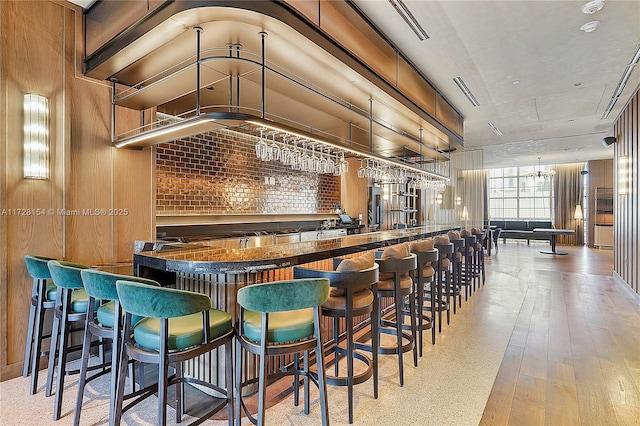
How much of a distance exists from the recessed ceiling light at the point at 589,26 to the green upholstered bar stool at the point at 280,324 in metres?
3.93

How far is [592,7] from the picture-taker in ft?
10.2

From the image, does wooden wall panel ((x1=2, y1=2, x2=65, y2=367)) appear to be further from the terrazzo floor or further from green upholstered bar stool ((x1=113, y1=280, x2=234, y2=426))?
green upholstered bar stool ((x1=113, y1=280, x2=234, y2=426))

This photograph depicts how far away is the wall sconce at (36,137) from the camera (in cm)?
294

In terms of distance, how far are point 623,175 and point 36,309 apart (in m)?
8.93

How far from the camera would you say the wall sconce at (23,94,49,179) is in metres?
2.94

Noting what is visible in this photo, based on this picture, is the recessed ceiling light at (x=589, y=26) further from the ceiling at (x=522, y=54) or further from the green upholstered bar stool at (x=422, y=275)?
the green upholstered bar stool at (x=422, y=275)

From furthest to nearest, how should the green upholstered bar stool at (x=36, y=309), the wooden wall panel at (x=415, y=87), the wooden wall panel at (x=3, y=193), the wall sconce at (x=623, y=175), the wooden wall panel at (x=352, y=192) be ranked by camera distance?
the wooden wall panel at (x=352, y=192) → the wall sconce at (x=623, y=175) → the wooden wall panel at (x=415, y=87) → the wooden wall panel at (x=3, y=193) → the green upholstered bar stool at (x=36, y=309)

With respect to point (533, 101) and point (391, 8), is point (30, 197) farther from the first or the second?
point (533, 101)

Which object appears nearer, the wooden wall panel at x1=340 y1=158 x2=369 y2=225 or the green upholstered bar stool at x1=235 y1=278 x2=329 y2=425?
the green upholstered bar stool at x1=235 y1=278 x2=329 y2=425

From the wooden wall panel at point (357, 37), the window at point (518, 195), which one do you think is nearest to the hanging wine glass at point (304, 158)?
the wooden wall panel at point (357, 37)

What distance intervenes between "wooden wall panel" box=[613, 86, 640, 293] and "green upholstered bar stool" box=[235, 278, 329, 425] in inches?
238

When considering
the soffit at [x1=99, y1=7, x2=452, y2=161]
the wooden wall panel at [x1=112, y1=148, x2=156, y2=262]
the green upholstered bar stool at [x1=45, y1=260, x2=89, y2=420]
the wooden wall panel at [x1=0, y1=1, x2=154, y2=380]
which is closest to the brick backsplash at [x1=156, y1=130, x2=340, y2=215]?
the soffit at [x1=99, y1=7, x2=452, y2=161]

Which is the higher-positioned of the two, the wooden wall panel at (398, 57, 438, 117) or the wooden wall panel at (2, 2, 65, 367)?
the wooden wall panel at (398, 57, 438, 117)

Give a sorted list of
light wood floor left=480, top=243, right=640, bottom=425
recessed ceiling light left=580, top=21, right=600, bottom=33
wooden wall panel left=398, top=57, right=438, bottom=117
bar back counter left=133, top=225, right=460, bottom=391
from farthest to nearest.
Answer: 1. wooden wall panel left=398, top=57, right=438, bottom=117
2. recessed ceiling light left=580, top=21, right=600, bottom=33
3. light wood floor left=480, top=243, right=640, bottom=425
4. bar back counter left=133, top=225, right=460, bottom=391
